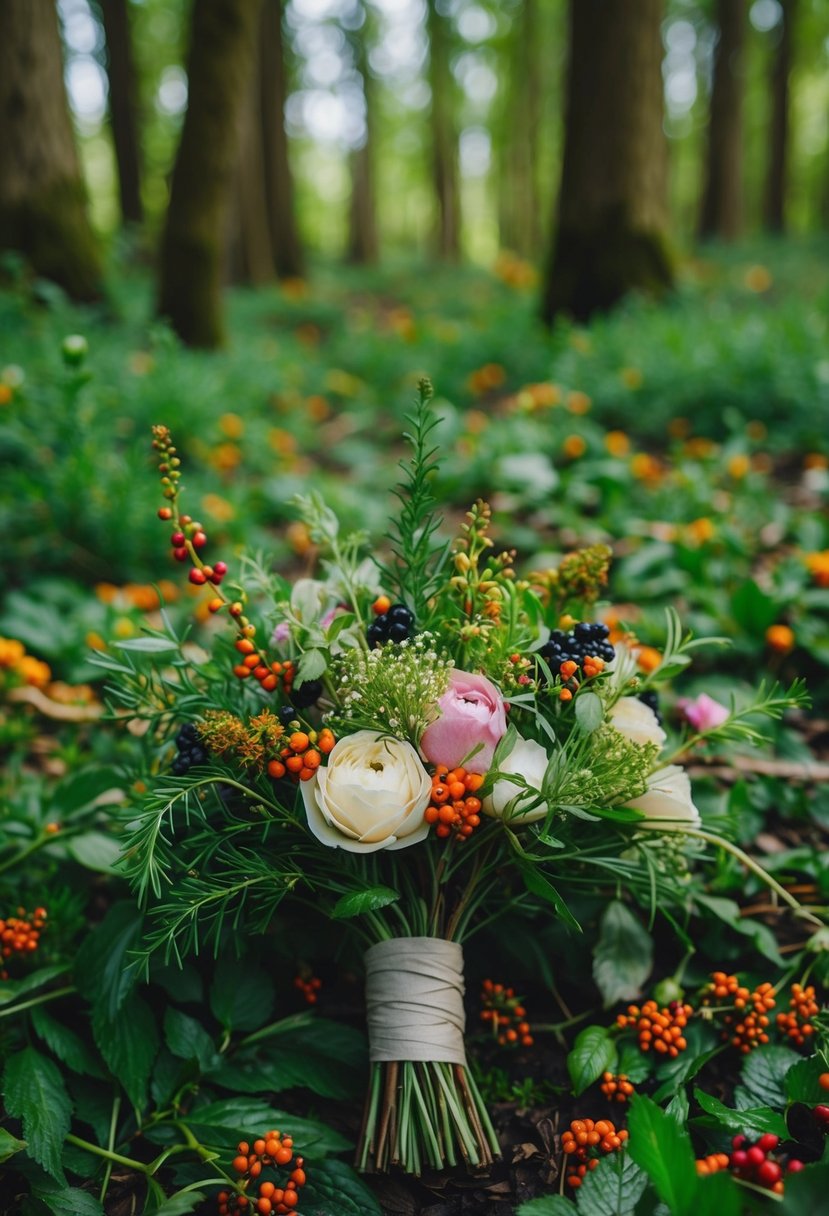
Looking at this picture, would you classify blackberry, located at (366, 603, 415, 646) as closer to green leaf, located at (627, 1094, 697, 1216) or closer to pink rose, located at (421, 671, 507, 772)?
pink rose, located at (421, 671, 507, 772)

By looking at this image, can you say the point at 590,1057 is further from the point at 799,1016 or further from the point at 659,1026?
the point at 799,1016

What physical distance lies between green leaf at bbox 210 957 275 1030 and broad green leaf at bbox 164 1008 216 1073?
0.14 feet

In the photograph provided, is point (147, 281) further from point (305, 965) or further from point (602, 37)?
point (305, 965)

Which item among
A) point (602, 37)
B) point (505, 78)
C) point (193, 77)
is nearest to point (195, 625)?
point (193, 77)

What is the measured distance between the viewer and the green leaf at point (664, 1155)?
102 centimetres

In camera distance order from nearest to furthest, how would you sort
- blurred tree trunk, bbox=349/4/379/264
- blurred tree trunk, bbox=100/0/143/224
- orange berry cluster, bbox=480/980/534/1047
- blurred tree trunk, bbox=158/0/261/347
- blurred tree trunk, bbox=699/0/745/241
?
orange berry cluster, bbox=480/980/534/1047 → blurred tree trunk, bbox=158/0/261/347 → blurred tree trunk, bbox=100/0/143/224 → blurred tree trunk, bbox=699/0/745/241 → blurred tree trunk, bbox=349/4/379/264

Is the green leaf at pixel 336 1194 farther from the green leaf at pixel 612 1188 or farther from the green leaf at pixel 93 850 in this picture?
the green leaf at pixel 93 850

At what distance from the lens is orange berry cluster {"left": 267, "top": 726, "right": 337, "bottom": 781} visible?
131cm

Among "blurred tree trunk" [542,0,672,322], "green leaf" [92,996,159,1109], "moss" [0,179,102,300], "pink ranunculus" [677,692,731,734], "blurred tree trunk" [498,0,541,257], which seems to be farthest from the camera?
"blurred tree trunk" [498,0,541,257]

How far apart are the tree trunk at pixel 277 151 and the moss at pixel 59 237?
5.90m

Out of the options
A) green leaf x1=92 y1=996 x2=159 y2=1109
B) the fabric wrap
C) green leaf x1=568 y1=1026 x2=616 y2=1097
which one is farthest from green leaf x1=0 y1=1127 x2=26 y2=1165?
green leaf x1=568 y1=1026 x2=616 y2=1097

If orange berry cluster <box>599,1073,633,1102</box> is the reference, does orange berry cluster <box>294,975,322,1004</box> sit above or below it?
above

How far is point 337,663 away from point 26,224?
580 centimetres

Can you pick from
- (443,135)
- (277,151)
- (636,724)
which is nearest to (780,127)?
(443,135)
